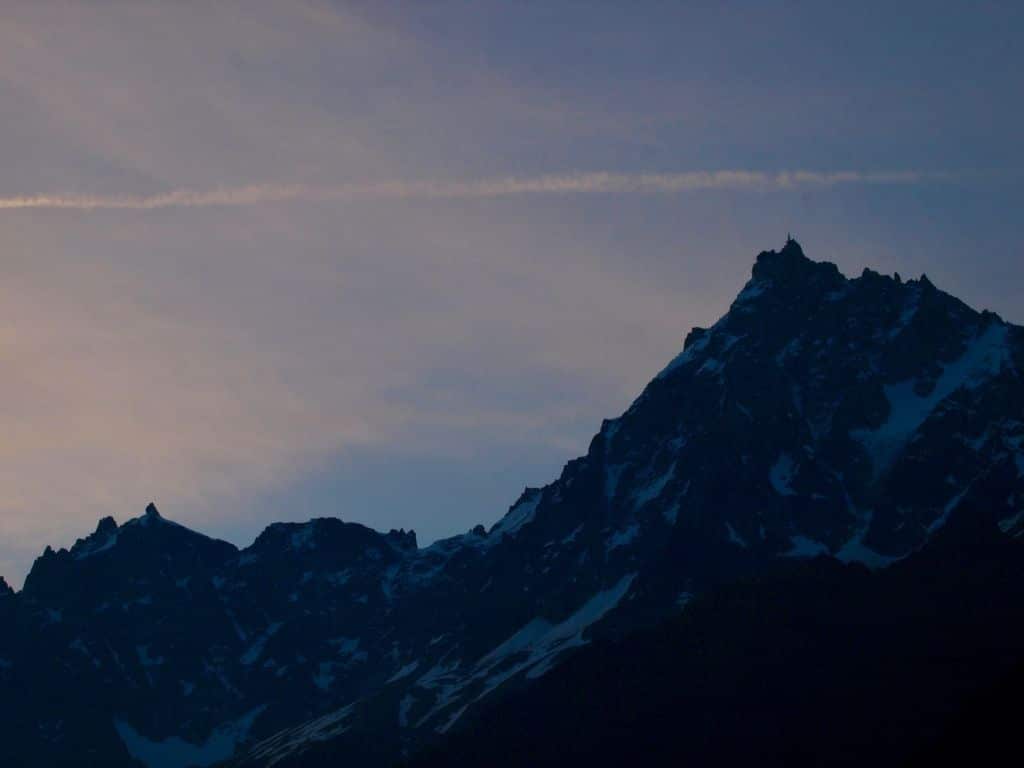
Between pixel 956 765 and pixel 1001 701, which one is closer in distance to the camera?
pixel 956 765

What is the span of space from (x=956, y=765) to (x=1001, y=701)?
1277 cm

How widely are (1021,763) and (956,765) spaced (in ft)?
29.8

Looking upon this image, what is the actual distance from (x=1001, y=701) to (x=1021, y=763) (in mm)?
19328

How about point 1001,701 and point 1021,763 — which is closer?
point 1021,763

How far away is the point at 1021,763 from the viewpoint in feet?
501

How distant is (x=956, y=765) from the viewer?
161 m

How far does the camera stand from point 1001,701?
172 meters
